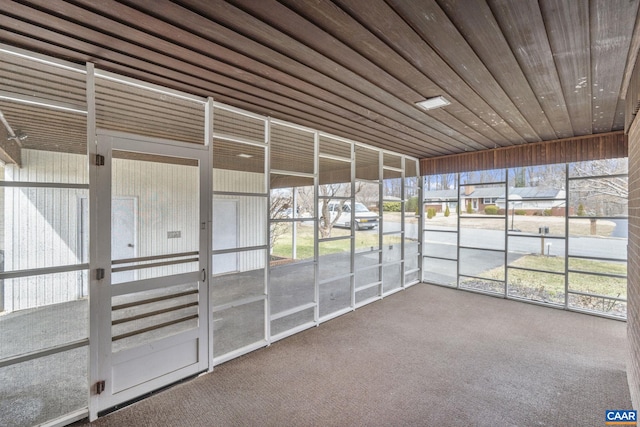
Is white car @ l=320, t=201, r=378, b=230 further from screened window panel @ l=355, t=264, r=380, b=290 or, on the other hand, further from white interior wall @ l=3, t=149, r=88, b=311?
white interior wall @ l=3, t=149, r=88, b=311

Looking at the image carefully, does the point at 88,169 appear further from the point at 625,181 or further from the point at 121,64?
the point at 625,181

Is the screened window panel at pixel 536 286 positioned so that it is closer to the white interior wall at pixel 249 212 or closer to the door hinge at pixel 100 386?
the white interior wall at pixel 249 212

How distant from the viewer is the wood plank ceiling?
167 cm

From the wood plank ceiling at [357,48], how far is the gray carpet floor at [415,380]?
111 inches

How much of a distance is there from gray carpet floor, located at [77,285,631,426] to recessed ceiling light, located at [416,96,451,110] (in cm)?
280

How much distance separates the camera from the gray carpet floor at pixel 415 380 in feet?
7.80

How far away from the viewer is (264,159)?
11.8ft

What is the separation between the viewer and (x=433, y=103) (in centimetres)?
308

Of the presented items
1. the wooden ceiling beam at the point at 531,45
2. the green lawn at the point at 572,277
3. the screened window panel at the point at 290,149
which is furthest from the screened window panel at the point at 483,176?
the screened window panel at the point at 290,149

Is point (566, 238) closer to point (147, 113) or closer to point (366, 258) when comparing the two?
point (366, 258)

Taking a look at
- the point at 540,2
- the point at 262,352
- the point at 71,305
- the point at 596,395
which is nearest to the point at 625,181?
the point at 596,395

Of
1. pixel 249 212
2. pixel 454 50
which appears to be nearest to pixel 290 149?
pixel 249 212

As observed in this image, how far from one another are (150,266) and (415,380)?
278 cm

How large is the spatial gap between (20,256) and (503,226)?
22.0 ft
